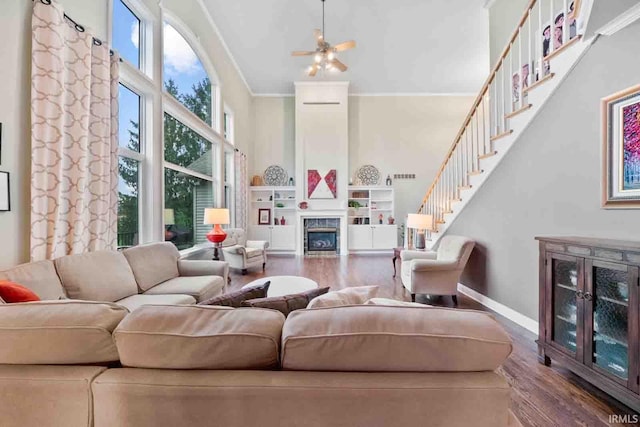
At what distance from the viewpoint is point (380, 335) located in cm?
83

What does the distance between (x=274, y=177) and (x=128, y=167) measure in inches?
193

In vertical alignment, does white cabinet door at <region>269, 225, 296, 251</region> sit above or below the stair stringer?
below

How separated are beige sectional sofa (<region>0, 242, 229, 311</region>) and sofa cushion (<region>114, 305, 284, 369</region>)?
1499 millimetres

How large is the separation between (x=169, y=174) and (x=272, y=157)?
13.8 feet

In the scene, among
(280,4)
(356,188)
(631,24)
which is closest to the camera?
(631,24)

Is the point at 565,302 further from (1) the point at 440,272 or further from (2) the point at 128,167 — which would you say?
(2) the point at 128,167

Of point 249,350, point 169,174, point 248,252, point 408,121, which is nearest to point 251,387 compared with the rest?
point 249,350

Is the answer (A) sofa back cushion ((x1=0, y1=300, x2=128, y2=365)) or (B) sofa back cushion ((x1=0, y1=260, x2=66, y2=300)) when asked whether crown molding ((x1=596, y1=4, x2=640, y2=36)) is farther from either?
(B) sofa back cushion ((x1=0, y1=260, x2=66, y2=300))

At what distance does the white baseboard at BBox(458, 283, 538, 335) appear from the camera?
273cm

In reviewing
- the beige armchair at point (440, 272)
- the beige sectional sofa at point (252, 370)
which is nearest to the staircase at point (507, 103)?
the beige armchair at point (440, 272)

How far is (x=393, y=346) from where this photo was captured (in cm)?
83

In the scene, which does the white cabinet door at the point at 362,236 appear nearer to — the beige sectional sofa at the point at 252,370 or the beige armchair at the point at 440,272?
the beige armchair at the point at 440,272

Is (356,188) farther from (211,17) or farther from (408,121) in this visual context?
(211,17)

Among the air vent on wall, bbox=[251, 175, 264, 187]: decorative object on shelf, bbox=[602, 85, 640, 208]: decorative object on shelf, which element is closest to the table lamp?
bbox=[602, 85, 640, 208]: decorative object on shelf
